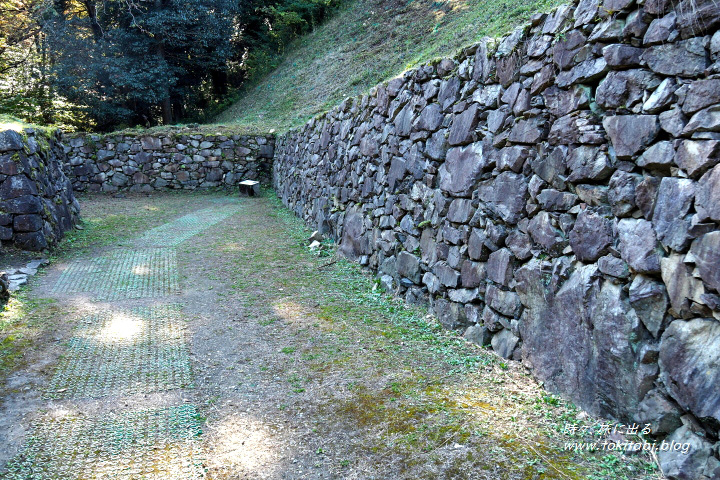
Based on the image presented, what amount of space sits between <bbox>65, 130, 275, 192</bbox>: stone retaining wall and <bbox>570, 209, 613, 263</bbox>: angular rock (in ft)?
38.7

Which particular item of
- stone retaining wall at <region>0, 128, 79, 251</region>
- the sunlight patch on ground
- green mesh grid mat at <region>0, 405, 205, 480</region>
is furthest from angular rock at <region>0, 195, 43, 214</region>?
the sunlight patch on ground

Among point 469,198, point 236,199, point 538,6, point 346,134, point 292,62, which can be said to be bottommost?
point 236,199

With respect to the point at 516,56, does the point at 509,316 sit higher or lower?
lower

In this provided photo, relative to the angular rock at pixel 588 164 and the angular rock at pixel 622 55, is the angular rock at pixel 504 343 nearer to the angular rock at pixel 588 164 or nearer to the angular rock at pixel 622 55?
the angular rock at pixel 588 164

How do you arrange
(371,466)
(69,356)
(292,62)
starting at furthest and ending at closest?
(292,62) → (69,356) → (371,466)

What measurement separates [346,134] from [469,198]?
10.8 ft

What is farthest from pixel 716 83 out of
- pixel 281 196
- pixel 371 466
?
pixel 281 196

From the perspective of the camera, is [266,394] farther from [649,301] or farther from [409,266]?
[649,301]

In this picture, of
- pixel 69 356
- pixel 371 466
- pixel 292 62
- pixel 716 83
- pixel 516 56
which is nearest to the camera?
pixel 716 83

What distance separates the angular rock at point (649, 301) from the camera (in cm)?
221

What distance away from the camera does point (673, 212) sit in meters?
2.14

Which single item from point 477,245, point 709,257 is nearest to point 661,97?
point 709,257

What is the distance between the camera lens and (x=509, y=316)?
3.31 metres

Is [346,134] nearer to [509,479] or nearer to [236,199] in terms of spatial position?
[509,479]
